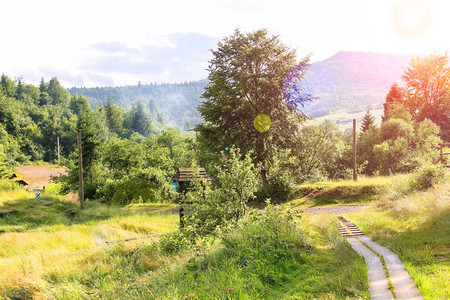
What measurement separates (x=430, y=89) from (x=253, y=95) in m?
35.8

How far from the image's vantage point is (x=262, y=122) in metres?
23.8

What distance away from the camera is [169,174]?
3659 cm

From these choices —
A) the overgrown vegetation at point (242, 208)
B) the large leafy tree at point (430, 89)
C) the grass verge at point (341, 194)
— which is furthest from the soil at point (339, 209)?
the large leafy tree at point (430, 89)

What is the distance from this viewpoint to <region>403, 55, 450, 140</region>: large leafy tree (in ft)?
144

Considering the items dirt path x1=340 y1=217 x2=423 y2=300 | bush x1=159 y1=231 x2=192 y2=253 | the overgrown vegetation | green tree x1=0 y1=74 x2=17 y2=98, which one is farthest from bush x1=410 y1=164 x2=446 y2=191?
green tree x1=0 y1=74 x2=17 y2=98

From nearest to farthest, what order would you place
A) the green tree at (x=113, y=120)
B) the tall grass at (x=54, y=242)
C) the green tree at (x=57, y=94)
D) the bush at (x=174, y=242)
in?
the tall grass at (x=54, y=242) → the bush at (x=174, y=242) → the green tree at (x=113, y=120) → the green tree at (x=57, y=94)

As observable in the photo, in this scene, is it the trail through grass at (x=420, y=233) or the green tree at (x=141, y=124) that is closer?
the trail through grass at (x=420, y=233)

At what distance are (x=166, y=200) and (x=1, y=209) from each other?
12680 mm

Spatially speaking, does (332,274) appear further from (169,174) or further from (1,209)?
(169,174)

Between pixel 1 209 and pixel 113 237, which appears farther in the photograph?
pixel 1 209

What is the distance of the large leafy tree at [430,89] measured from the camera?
44.0 meters

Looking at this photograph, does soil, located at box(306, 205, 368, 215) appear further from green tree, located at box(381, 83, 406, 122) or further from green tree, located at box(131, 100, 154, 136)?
green tree, located at box(131, 100, 154, 136)

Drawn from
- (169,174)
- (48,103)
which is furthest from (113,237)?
(48,103)

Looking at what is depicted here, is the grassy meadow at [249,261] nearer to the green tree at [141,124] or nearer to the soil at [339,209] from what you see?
the soil at [339,209]
